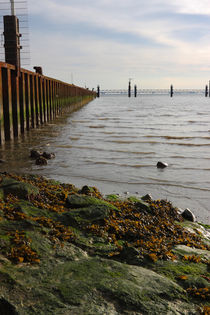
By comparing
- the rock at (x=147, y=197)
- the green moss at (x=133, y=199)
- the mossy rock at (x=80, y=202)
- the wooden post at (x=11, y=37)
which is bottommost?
the rock at (x=147, y=197)

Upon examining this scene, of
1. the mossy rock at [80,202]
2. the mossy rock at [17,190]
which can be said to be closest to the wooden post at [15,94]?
the mossy rock at [17,190]

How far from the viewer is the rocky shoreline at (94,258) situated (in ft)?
8.25

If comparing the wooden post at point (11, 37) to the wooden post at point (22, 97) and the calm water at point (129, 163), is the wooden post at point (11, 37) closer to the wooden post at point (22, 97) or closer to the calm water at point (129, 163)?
the wooden post at point (22, 97)

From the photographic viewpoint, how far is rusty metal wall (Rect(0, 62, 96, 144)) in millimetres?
11945

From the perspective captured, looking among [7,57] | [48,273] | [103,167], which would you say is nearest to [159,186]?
[103,167]

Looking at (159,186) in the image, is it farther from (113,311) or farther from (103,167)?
(113,311)

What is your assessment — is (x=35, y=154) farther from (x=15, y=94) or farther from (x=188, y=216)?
(x=188, y=216)

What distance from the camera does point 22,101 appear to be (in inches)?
555

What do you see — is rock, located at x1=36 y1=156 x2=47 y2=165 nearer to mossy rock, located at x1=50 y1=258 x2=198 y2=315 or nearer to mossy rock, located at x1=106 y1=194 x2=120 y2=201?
mossy rock, located at x1=106 y1=194 x2=120 y2=201

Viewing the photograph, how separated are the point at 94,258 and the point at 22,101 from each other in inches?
471

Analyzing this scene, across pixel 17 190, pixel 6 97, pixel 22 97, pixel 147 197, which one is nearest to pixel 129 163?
pixel 147 197

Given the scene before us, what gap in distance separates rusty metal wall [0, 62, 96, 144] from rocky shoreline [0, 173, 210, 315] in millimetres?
7588

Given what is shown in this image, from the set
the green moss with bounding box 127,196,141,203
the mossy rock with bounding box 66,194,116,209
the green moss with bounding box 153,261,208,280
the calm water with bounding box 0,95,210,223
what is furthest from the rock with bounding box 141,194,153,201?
the green moss with bounding box 153,261,208,280

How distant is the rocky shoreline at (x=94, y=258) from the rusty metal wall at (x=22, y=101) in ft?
24.9
